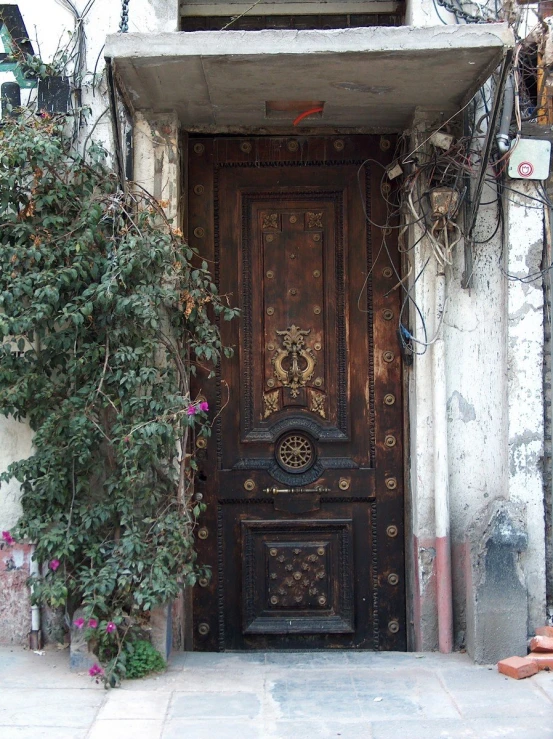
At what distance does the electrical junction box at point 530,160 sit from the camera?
4.73 m

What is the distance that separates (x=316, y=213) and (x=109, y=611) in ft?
8.15

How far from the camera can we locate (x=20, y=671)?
14.3 ft

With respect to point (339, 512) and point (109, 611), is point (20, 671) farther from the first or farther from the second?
point (339, 512)

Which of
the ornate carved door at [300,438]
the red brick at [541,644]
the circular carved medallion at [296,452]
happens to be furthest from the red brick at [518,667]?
the circular carved medallion at [296,452]

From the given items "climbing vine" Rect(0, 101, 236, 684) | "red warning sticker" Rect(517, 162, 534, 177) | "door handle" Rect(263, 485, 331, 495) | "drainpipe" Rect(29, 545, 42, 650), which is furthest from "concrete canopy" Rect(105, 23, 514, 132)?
"drainpipe" Rect(29, 545, 42, 650)

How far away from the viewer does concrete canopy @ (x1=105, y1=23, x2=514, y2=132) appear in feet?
13.3

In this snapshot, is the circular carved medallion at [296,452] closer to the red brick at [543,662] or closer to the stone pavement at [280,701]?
the stone pavement at [280,701]

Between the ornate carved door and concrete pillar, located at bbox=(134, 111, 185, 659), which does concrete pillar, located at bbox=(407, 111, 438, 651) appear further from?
concrete pillar, located at bbox=(134, 111, 185, 659)

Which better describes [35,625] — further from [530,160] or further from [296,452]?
Result: [530,160]

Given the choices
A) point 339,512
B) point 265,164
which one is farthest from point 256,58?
point 339,512

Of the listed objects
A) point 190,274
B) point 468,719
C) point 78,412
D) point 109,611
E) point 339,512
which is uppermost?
point 190,274

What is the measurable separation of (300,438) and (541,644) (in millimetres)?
1691

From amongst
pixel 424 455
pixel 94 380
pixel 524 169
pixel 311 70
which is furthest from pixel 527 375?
pixel 94 380

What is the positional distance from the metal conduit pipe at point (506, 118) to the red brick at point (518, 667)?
8.61 feet
